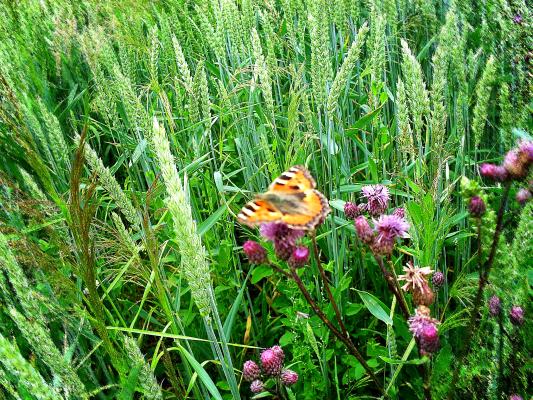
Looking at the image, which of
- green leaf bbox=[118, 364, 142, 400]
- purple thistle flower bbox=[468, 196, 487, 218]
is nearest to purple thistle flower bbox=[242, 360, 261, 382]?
green leaf bbox=[118, 364, 142, 400]

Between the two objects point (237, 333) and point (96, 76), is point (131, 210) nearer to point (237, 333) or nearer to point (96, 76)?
point (237, 333)

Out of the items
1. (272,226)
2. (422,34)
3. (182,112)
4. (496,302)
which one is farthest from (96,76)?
(422,34)

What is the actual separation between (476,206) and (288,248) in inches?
18.0

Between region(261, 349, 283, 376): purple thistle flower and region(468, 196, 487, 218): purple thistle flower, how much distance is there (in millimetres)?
638

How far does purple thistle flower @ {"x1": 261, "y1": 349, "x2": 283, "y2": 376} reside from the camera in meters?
1.44

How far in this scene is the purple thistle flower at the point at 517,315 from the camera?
1.32 meters

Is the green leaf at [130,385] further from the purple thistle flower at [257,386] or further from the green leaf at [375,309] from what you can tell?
the green leaf at [375,309]

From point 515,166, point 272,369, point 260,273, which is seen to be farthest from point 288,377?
point 515,166

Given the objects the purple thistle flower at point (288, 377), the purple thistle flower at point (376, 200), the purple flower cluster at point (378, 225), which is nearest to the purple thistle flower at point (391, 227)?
the purple flower cluster at point (378, 225)

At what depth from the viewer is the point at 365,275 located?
240 centimetres

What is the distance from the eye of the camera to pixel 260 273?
2.16m

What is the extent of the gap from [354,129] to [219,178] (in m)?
0.61

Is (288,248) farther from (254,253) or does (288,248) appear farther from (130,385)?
(130,385)

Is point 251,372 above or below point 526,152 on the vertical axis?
below
